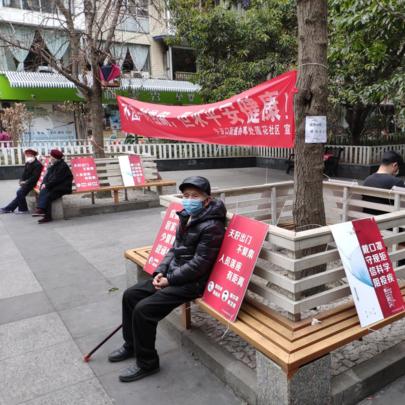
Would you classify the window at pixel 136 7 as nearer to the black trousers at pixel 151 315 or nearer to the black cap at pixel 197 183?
the black cap at pixel 197 183

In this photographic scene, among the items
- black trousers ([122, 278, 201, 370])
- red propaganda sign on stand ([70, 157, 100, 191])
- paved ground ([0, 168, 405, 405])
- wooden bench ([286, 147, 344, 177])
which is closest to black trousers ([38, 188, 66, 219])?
red propaganda sign on stand ([70, 157, 100, 191])

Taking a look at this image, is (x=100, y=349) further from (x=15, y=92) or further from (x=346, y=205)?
(x=15, y=92)

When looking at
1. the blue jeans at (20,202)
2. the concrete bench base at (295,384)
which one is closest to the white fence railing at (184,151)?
the blue jeans at (20,202)

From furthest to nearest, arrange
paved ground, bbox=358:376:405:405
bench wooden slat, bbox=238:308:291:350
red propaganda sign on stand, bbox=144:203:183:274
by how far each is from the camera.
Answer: red propaganda sign on stand, bbox=144:203:183:274
paved ground, bbox=358:376:405:405
bench wooden slat, bbox=238:308:291:350

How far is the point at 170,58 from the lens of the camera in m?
24.2

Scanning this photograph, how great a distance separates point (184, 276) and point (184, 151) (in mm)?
13597

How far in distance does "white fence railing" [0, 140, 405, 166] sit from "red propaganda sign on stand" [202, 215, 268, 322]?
9.72 meters

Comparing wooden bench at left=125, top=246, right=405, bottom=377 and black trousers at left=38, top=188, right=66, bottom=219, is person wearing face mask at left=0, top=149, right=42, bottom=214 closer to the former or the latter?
black trousers at left=38, top=188, right=66, bottom=219

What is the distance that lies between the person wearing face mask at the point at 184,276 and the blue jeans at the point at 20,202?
20.9 ft

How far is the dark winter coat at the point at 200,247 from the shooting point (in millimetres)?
2990

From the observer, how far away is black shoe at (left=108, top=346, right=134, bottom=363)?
320 cm

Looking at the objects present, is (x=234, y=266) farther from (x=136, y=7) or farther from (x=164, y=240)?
(x=136, y=7)

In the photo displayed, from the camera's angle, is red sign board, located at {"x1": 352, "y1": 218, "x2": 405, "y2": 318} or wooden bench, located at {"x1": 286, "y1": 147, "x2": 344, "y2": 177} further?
wooden bench, located at {"x1": 286, "y1": 147, "x2": 344, "y2": 177}

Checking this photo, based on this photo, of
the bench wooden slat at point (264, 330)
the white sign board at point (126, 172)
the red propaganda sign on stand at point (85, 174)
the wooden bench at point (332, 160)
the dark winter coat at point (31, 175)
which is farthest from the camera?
the wooden bench at point (332, 160)
